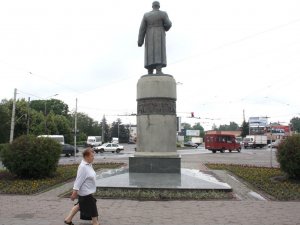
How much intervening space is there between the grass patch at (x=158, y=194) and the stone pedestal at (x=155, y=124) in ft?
12.5

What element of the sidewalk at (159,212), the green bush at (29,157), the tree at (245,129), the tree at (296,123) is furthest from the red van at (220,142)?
the tree at (296,123)

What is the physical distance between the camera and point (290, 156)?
1516 cm

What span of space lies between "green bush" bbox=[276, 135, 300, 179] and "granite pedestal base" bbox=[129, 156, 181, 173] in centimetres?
398

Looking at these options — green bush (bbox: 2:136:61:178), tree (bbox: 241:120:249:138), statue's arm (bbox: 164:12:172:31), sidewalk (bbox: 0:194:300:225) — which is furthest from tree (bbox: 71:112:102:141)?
sidewalk (bbox: 0:194:300:225)

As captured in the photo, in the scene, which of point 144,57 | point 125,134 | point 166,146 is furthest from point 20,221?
point 125,134

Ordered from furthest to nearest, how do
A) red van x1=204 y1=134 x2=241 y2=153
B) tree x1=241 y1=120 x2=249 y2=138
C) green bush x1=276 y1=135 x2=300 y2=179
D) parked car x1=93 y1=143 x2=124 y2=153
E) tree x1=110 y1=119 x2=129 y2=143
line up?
tree x1=110 y1=119 x2=129 y2=143 → tree x1=241 y1=120 x2=249 y2=138 → parked car x1=93 y1=143 x2=124 y2=153 → red van x1=204 y1=134 x2=241 y2=153 → green bush x1=276 y1=135 x2=300 y2=179

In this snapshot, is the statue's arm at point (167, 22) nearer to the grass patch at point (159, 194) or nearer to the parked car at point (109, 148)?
the grass patch at point (159, 194)

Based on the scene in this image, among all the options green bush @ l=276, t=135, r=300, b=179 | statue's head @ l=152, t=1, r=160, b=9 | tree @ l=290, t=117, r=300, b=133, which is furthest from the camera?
tree @ l=290, t=117, r=300, b=133

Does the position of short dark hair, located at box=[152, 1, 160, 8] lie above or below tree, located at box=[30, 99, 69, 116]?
below

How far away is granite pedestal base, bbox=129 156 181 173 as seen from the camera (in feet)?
50.7

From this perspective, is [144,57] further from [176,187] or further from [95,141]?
[95,141]

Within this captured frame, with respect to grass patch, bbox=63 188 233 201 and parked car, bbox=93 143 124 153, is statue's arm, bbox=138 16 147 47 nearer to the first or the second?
grass patch, bbox=63 188 233 201

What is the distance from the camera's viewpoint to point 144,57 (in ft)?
56.4

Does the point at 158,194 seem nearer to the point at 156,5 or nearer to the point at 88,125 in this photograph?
the point at 156,5
